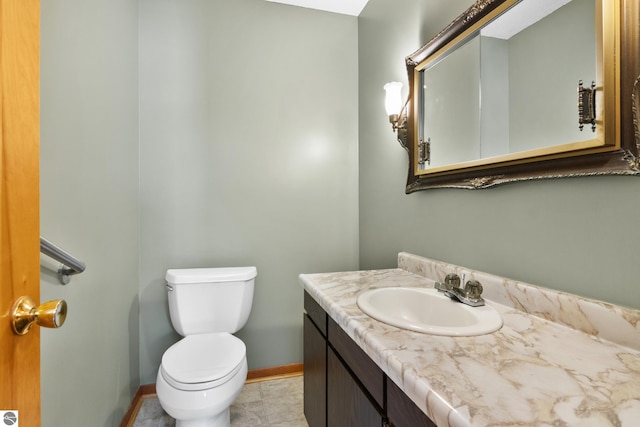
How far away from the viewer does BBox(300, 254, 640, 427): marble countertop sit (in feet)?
1.60

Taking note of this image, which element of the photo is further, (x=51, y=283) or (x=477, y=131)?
(x=477, y=131)

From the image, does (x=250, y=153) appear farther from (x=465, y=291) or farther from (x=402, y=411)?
(x=402, y=411)

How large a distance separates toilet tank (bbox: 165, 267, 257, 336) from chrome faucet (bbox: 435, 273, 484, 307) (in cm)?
118

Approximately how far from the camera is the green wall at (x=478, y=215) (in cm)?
77

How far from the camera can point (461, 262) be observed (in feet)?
4.11

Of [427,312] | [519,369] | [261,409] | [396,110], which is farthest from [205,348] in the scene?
[396,110]

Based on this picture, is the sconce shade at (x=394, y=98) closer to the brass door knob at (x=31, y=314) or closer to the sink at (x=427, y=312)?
the sink at (x=427, y=312)

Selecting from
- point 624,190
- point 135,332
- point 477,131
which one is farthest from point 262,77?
point 624,190

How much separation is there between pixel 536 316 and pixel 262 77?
2013mm

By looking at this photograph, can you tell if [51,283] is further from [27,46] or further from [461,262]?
[461,262]

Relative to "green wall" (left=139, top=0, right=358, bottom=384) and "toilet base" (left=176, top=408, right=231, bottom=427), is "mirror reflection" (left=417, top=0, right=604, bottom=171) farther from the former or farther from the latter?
"toilet base" (left=176, top=408, right=231, bottom=427)

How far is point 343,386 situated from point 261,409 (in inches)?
42.0

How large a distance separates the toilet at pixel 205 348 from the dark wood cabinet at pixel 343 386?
1.23 feet

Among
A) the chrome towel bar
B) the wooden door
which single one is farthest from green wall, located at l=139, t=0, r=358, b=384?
the wooden door
